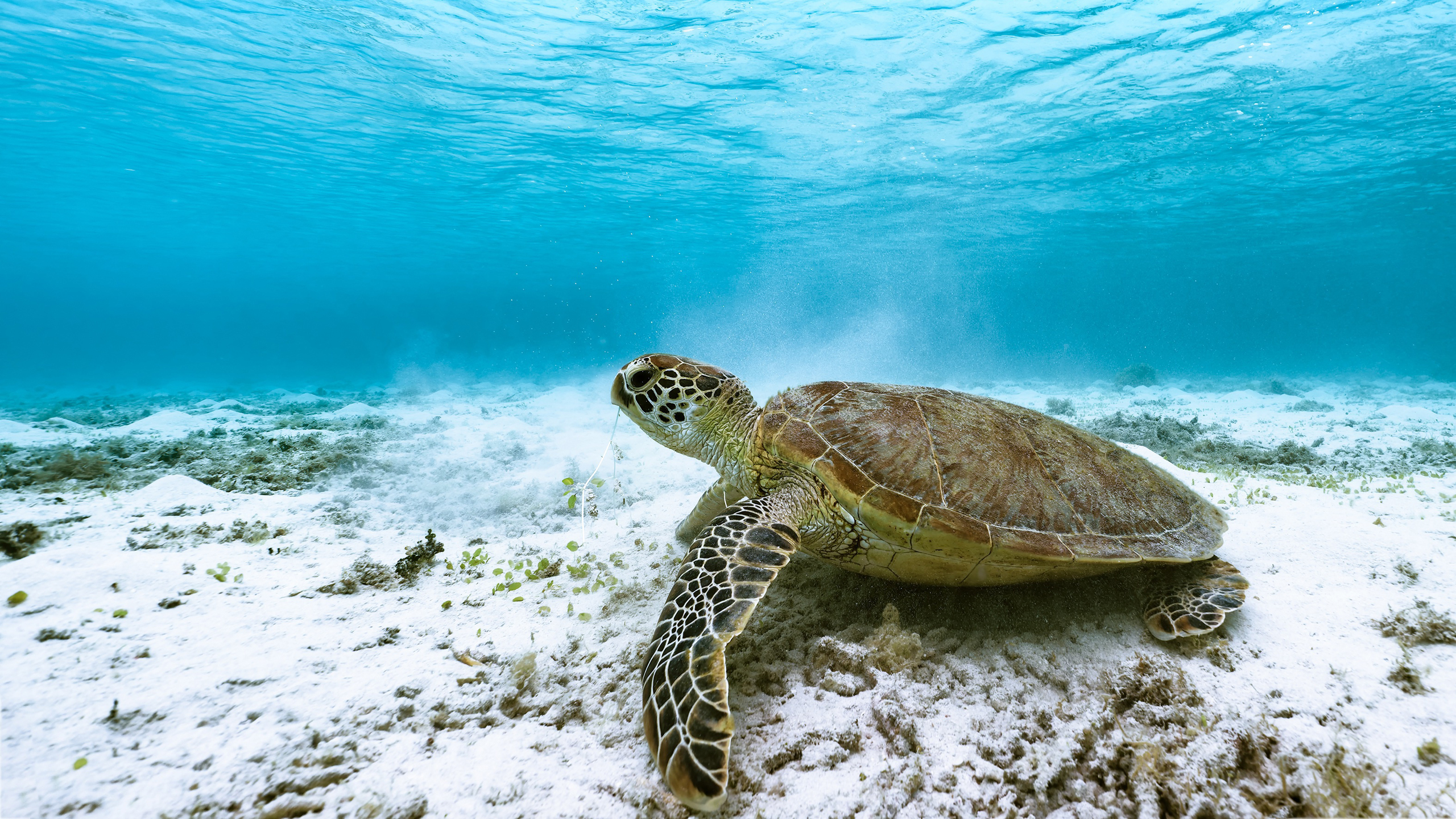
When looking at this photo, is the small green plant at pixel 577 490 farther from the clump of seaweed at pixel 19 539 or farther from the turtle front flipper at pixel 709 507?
the clump of seaweed at pixel 19 539

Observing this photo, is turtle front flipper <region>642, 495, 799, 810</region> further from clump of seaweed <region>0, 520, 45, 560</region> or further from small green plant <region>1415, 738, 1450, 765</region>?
clump of seaweed <region>0, 520, 45, 560</region>

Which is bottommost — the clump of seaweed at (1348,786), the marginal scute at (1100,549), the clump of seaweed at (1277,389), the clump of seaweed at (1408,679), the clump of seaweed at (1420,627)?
the clump of seaweed at (1277,389)

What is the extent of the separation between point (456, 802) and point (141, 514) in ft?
11.6

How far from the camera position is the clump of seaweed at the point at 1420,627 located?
189 centimetres

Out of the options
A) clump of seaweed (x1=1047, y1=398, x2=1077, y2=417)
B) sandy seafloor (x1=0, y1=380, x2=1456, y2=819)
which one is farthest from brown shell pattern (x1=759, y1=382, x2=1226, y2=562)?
clump of seaweed (x1=1047, y1=398, x2=1077, y2=417)

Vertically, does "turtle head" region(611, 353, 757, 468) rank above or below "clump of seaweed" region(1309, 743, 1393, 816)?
above

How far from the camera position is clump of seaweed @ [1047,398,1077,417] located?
9.77 meters

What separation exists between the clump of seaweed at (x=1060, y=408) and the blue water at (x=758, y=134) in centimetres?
838

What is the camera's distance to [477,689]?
1849mm

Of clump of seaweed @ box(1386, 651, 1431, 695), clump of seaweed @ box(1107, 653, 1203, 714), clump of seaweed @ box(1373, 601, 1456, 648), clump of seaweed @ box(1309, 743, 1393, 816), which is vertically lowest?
clump of seaweed @ box(1107, 653, 1203, 714)

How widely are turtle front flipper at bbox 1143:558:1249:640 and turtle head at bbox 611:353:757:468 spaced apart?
2.01 m

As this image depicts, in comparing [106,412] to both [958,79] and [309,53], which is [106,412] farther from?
[958,79]

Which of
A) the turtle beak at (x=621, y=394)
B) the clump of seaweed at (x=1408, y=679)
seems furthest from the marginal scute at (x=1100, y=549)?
the turtle beak at (x=621, y=394)

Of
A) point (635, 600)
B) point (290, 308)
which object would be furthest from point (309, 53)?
point (290, 308)
